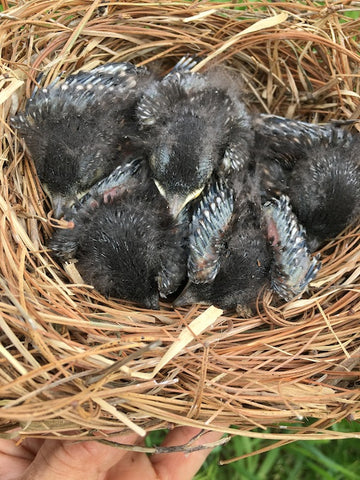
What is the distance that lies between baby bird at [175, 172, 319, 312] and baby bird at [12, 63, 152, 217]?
418 millimetres

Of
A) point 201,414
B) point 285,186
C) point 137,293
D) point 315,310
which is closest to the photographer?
point 201,414

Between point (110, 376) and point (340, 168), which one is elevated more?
point (340, 168)

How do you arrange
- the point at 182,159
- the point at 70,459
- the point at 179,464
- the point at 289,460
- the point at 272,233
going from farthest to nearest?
the point at 289,460 < the point at 179,464 < the point at 272,233 < the point at 182,159 < the point at 70,459

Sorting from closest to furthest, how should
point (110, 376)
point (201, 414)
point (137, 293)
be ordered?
point (110, 376) → point (201, 414) → point (137, 293)

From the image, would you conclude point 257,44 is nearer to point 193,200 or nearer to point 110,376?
point 193,200

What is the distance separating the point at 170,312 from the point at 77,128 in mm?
726

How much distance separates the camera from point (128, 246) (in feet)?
5.44

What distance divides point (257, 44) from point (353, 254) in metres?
0.95

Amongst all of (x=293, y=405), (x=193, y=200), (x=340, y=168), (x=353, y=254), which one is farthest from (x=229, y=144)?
(x=293, y=405)

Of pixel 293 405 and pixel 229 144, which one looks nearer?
pixel 293 405

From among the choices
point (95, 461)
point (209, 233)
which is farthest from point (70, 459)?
point (209, 233)

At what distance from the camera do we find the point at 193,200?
189cm

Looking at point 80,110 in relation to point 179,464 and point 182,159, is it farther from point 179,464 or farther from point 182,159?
point 179,464

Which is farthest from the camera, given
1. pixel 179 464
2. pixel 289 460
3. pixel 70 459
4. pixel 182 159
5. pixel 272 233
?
pixel 289 460
